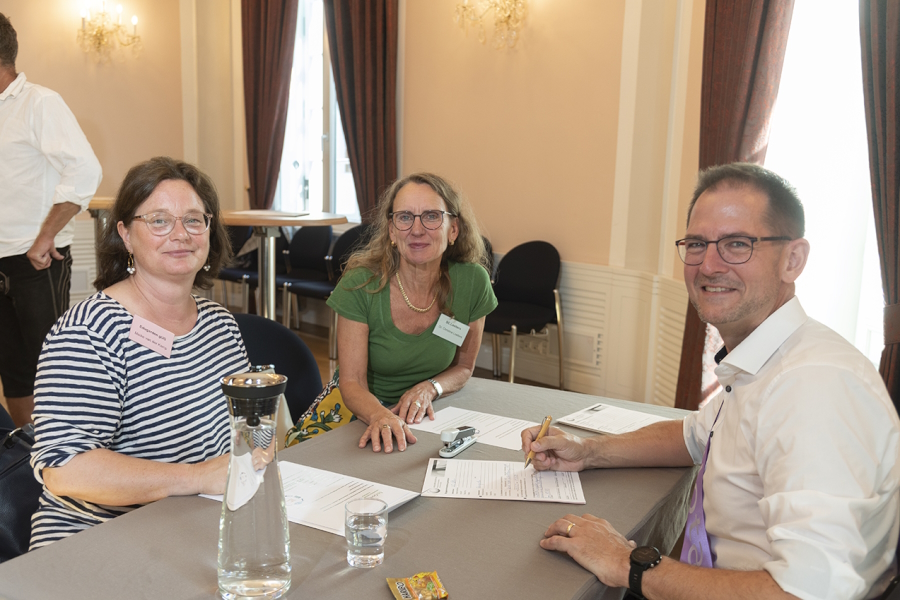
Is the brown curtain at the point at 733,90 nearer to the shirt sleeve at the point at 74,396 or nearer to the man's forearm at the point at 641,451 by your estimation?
the man's forearm at the point at 641,451

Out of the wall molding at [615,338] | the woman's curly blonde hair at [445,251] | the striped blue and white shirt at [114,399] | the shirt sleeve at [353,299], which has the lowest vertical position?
the wall molding at [615,338]

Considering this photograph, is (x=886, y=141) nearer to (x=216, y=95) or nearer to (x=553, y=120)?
(x=553, y=120)

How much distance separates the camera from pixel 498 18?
15.9 feet

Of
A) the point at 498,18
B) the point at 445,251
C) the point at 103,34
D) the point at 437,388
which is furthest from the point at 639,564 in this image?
the point at 103,34

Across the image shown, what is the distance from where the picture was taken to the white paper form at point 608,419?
5.99ft

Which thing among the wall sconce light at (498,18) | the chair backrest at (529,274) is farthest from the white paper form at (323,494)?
the wall sconce light at (498,18)

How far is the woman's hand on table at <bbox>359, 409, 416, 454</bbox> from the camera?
1.63 m

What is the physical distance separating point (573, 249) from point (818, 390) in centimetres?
365

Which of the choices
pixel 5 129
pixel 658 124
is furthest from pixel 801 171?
pixel 5 129

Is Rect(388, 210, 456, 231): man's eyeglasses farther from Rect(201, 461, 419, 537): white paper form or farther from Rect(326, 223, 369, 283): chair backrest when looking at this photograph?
Rect(326, 223, 369, 283): chair backrest

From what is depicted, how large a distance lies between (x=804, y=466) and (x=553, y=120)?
3.93 metres

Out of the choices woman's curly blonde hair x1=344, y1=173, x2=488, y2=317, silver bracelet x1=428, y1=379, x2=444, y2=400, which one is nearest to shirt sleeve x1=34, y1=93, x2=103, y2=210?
woman's curly blonde hair x1=344, y1=173, x2=488, y2=317

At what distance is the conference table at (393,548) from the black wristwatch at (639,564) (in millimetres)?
50

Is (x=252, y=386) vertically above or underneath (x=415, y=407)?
above
